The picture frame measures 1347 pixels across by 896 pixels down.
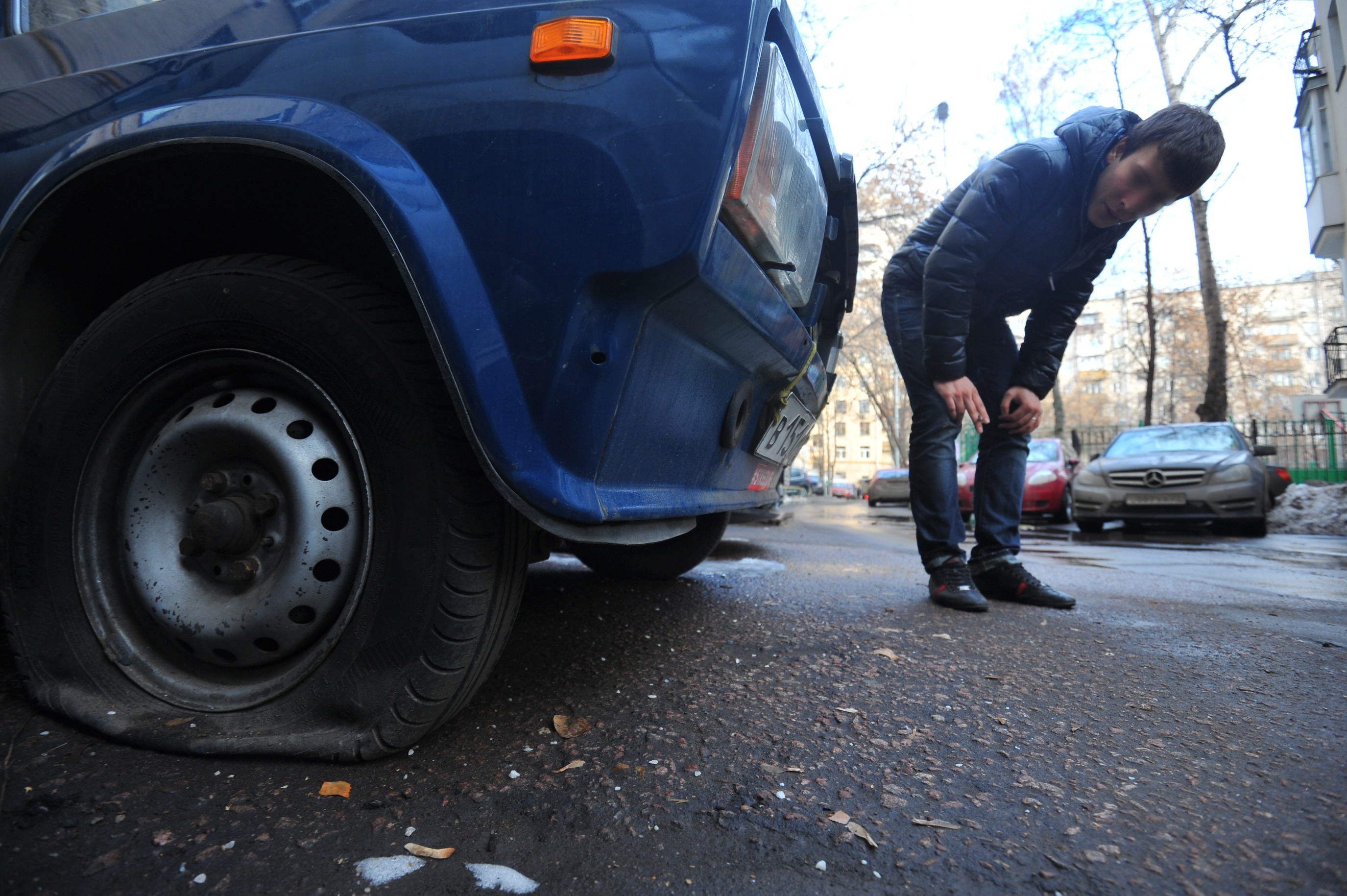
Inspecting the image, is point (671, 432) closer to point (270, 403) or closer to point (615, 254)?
point (615, 254)

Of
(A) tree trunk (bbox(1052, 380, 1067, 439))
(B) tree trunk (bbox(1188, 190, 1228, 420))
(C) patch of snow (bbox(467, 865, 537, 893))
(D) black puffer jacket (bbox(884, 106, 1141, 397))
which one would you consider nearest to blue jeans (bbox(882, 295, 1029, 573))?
(D) black puffer jacket (bbox(884, 106, 1141, 397))

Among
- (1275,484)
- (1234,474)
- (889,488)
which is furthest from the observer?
(889,488)

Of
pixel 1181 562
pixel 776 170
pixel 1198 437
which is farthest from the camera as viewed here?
pixel 1198 437

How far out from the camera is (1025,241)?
2.62 metres

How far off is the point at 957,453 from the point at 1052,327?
0.65 m

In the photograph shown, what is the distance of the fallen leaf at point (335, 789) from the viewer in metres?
1.14

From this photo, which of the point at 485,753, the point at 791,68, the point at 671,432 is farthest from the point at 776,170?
the point at 485,753

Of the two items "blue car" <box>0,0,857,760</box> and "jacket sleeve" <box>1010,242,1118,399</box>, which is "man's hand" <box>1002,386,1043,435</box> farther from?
"blue car" <box>0,0,857,760</box>

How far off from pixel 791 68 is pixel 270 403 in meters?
1.35

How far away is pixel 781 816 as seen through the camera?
109cm

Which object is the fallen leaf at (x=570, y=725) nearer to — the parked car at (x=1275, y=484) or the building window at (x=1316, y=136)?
the parked car at (x=1275, y=484)

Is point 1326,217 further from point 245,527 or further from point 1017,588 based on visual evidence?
point 245,527

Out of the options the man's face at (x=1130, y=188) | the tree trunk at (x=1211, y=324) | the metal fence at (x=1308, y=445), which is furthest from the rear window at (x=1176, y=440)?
the man's face at (x=1130, y=188)

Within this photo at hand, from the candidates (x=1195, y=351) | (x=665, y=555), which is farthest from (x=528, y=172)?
(x=1195, y=351)
